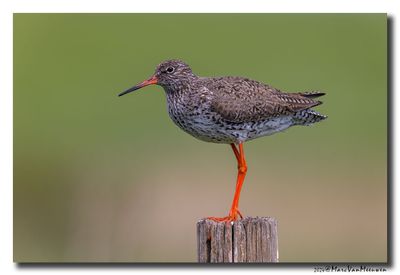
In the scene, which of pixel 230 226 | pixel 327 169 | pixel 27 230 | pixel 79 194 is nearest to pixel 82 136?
pixel 79 194

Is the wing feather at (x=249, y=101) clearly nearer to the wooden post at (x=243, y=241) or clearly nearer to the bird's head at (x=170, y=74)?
the bird's head at (x=170, y=74)

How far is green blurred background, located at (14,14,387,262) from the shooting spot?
1100 centimetres

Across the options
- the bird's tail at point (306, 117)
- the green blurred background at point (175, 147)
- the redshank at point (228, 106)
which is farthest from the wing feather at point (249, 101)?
the green blurred background at point (175, 147)

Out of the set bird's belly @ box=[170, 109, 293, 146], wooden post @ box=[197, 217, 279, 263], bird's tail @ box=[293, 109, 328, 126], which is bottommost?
wooden post @ box=[197, 217, 279, 263]

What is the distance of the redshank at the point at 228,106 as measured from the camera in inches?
353

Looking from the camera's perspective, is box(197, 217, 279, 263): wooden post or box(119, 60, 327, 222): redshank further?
box(119, 60, 327, 222): redshank

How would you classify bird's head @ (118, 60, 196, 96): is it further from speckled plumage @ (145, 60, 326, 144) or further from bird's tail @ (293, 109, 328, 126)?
bird's tail @ (293, 109, 328, 126)

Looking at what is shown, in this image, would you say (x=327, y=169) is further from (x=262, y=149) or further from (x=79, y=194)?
(x=79, y=194)

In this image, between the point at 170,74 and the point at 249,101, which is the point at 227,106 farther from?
the point at 170,74

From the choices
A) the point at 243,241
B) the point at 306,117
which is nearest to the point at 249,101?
the point at 306,117

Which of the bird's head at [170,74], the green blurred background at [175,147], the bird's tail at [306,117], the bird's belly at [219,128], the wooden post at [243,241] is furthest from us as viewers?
the green blurred background at [175,147]

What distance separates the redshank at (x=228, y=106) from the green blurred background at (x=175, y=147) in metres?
1.04

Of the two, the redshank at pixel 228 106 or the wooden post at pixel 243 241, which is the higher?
the redshank at pixel 228 106

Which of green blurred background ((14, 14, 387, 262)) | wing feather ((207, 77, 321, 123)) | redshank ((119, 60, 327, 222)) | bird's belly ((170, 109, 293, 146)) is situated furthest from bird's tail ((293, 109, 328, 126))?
green blurred background ((14, 14, 387, 262))
